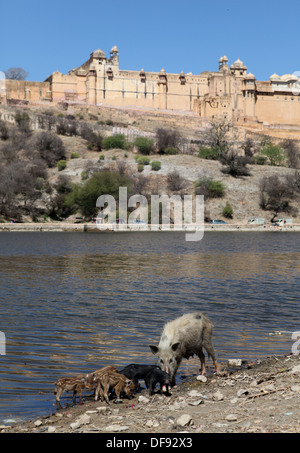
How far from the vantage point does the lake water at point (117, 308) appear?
7.38 metres

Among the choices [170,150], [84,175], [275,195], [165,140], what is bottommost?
[275,195]

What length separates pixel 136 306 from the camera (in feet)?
39.6

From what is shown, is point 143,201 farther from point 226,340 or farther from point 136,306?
point 226,340

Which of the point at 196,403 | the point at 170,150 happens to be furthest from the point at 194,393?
the point at 170,150

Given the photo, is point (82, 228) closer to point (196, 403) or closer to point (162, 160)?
point (162, 160)

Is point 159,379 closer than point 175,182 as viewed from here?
Yes

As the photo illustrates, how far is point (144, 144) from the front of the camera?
59.8m

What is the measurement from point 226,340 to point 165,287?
20.8ft

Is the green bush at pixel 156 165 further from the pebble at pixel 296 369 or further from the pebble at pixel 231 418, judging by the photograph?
the pebble at pixel 231 418

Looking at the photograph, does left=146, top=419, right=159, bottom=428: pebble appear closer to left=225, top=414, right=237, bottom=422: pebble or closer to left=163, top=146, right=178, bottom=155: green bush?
left=225, top=414, right=237, bottom=422: pebble

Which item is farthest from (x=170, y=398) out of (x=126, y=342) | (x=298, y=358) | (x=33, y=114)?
(x=33, y=114)

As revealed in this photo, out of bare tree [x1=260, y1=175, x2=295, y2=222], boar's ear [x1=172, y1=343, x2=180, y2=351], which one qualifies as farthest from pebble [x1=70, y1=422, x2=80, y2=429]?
bare tree [x1=260, y1=175, x2=295, y2=222]

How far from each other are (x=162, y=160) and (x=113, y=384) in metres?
51.4

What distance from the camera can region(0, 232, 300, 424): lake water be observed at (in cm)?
738
